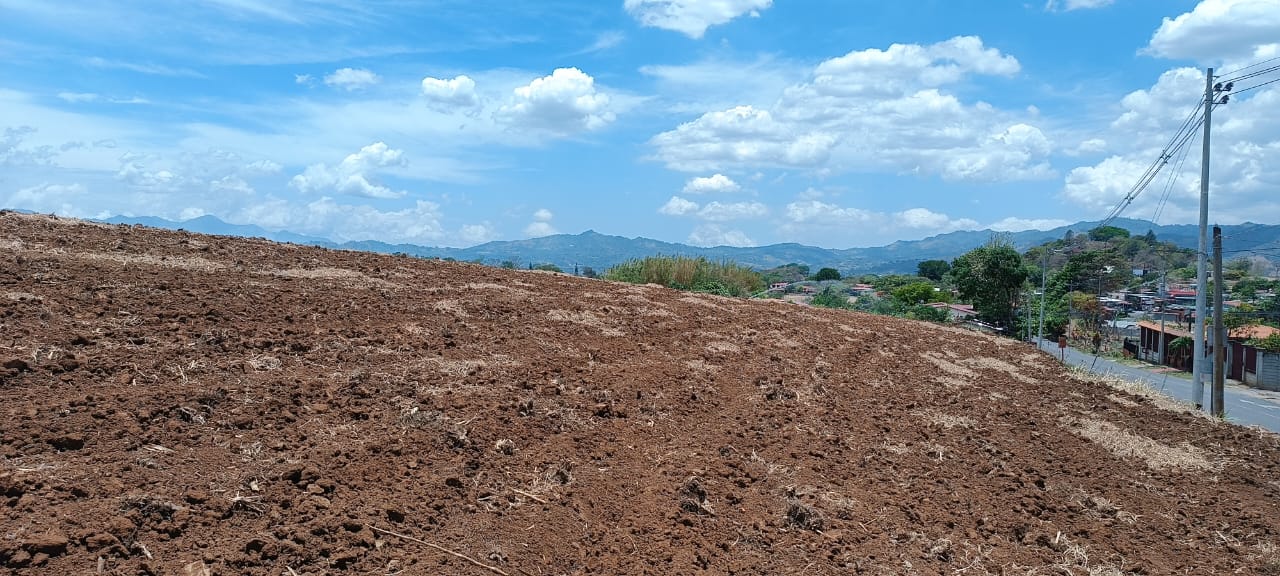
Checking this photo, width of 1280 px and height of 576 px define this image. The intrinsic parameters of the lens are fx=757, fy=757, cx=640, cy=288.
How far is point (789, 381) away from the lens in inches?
316

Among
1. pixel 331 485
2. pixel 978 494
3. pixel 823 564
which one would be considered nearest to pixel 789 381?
pixel 978 494

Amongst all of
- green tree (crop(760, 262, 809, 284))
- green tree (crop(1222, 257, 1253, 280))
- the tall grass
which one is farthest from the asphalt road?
green tree (crop(1222, 257, 1253, 280))

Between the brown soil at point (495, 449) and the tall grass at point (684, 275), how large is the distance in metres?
10.1

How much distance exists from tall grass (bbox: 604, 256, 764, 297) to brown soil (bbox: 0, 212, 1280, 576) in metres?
10.1

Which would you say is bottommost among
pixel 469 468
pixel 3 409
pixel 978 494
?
pixel 978 494

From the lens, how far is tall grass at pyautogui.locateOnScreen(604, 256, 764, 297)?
63.7 feet

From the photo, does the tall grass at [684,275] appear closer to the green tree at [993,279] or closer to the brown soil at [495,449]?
the brown soil at [495,449]

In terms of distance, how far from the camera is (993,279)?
42656mm

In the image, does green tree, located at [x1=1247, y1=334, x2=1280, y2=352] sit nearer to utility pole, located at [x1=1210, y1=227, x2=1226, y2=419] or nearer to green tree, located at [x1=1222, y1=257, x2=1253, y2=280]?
utility pole, located at [x1=1210, y1=227, x2=1226, y2=419]

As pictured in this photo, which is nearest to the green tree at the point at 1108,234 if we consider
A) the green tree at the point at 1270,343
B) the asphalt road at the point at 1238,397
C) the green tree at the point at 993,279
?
the green tree at the point at 1270,343

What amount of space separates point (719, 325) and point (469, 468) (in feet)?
21.5

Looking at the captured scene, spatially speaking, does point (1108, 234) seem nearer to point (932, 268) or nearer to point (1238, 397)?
point (932, 268)

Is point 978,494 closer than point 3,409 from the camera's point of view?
No

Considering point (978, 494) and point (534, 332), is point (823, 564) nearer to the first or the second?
point (978, 494)
